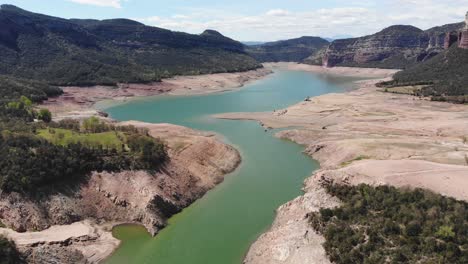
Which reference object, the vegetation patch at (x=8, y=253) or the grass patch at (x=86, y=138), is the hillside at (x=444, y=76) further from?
the vegetation patch at (x=8, y=253)

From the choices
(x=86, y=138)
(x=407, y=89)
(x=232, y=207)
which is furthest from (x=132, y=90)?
(x=232, y=207)

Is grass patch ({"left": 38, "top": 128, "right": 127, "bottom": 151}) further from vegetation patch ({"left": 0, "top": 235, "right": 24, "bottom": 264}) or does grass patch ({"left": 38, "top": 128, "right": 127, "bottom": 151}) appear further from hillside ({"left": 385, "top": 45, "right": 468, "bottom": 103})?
hillside ({"left": 385, "top": 45, "right": 468, "bottom": 103})

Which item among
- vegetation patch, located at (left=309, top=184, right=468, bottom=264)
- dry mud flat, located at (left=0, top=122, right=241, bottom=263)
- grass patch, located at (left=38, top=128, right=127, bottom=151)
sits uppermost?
grass patch, located at (left=38, top=128, right=127, bottom=151)

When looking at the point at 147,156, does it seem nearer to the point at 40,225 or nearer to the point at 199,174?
the point at 199,174

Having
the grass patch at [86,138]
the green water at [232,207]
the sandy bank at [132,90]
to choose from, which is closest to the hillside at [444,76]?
the green water at [232,207]

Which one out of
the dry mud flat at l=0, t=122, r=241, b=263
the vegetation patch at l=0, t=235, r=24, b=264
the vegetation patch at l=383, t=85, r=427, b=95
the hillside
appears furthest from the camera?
the vegetation patch at l=383, t=85, r=427, b=95

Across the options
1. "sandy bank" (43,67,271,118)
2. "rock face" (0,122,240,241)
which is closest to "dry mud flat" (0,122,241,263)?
"rock face" (0,122,240,241)

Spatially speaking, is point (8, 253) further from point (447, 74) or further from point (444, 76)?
point (447, 74)
